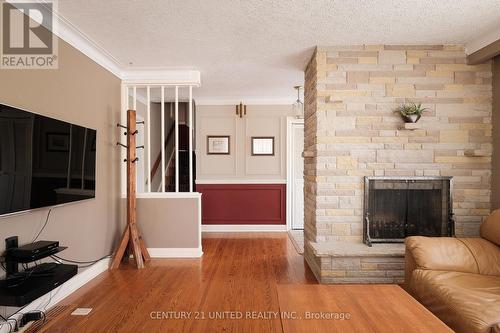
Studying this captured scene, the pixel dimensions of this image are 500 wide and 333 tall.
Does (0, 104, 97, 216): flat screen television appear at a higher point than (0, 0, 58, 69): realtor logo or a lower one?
lower

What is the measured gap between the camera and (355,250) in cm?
279

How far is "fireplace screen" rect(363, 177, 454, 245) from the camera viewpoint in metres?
3.00

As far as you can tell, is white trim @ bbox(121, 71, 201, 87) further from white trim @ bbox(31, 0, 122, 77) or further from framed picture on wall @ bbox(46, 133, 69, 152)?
framed picture on wall @ bbox(46, 133, 69, 152)

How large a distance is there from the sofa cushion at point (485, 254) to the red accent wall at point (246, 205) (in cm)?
322

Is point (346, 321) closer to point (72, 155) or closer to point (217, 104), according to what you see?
point (72, 155)

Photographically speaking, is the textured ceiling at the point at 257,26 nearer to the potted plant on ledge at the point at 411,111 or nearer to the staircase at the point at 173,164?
the potted plant on ledge at the point at 411,111

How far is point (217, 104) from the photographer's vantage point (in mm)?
5309

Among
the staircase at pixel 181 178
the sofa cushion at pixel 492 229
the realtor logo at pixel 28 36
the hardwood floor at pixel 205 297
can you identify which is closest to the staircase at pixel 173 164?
the staircase at pixel 181 178

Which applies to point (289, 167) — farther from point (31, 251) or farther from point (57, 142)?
point (31, 251)

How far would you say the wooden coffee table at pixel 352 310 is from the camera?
1432mm

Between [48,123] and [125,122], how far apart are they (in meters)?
1.53

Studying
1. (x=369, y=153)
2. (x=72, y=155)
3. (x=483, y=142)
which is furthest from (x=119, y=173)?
(x=483, y=142)

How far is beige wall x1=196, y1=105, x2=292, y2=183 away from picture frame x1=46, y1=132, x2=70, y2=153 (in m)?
2.94

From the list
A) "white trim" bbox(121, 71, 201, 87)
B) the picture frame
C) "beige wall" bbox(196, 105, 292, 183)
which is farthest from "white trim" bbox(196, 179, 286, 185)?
the picture frame
